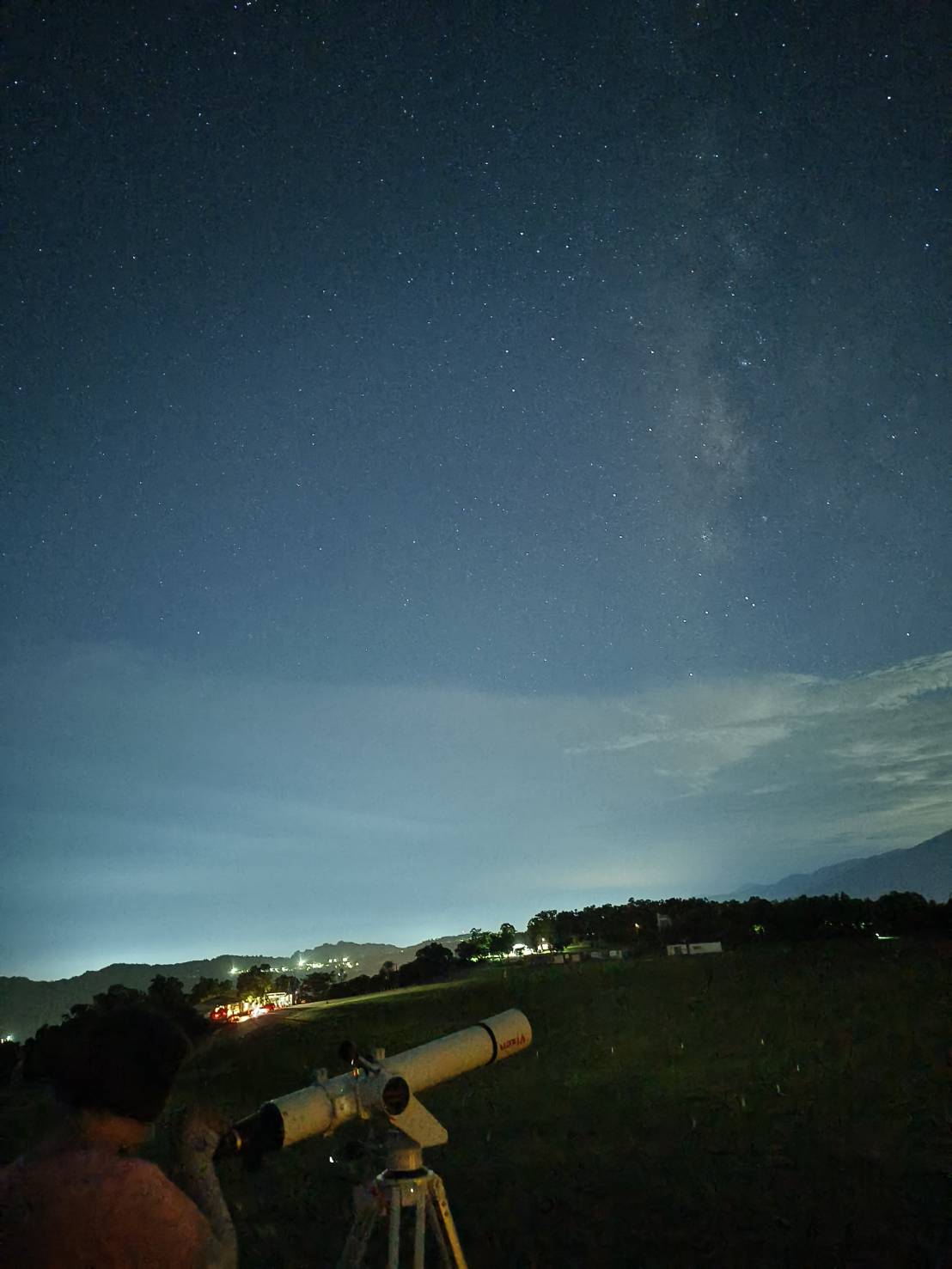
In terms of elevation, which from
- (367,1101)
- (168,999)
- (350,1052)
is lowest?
(367,1101)

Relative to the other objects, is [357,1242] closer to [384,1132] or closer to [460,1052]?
[384,1132]

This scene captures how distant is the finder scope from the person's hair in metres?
2.69

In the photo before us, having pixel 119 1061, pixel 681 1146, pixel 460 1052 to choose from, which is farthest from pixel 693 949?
pixel 119 1061

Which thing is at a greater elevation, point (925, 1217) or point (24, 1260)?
point (24, 1260)

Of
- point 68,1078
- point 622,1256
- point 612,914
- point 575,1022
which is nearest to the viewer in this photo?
point 68,1078

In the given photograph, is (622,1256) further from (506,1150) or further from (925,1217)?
(506,1150)

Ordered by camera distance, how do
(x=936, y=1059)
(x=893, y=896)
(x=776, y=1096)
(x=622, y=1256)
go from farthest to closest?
(x=893, y=896)
(x=936, y=1059)
(x=776, y=1096)
(x=622, y=1256)

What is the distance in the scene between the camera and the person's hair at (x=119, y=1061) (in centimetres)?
228

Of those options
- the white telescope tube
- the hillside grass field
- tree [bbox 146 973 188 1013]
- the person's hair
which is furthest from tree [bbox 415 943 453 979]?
the person's hair

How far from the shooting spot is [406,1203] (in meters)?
5.12

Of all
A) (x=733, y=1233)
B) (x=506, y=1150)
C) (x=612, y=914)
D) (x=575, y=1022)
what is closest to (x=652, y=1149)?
(x=506, y=1150)

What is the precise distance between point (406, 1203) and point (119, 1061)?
148 inches

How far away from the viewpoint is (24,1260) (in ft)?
6.48

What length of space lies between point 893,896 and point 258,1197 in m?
52.8
